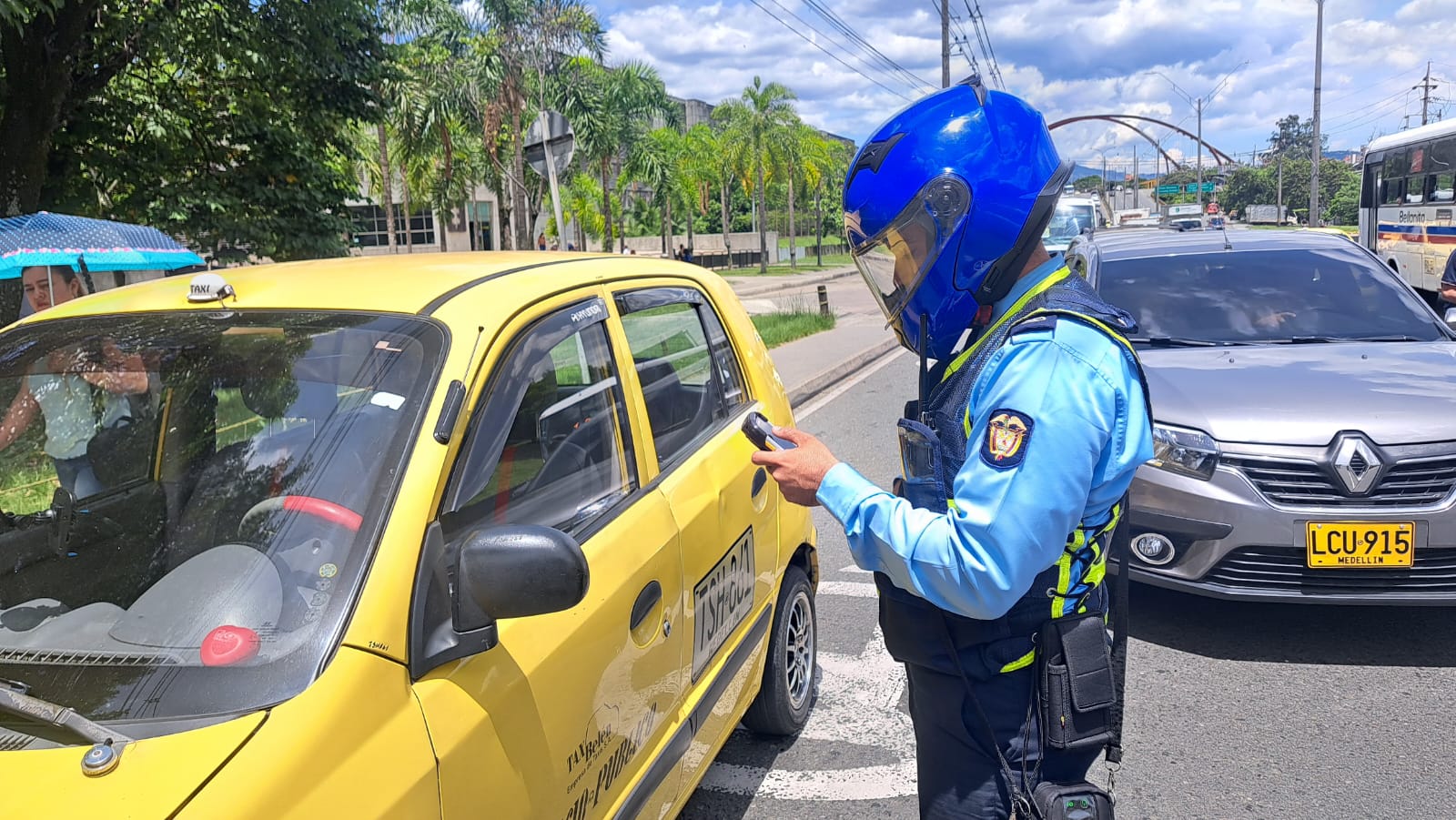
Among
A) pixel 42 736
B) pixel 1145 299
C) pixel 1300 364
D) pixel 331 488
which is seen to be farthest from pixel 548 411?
pixel 1145 299

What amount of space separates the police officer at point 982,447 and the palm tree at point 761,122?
1657 inches

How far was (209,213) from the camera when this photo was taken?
30.6ft

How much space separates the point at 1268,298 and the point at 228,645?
5520 millimetres

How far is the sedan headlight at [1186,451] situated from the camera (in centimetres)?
406

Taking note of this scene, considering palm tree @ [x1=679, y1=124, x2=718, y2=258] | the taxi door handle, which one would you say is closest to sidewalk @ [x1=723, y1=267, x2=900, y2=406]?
the taxi door handle

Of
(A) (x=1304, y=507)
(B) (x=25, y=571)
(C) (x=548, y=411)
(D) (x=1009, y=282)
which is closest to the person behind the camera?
(D) (x=1009, y=282)

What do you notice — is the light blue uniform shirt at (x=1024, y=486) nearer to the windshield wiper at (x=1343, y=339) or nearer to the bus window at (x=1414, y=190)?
the windshield wiper at (x=1343, y=339)

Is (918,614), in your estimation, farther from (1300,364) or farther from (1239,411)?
(1300,364)

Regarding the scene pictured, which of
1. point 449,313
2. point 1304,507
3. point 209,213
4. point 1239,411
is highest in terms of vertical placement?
point 209,213

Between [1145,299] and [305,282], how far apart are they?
4.74 meters

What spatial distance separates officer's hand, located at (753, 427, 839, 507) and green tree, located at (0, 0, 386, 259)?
23.9 feet

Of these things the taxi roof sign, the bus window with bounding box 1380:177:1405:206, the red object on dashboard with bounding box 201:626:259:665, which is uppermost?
the bus window with bounding box 1380:177:1405:206

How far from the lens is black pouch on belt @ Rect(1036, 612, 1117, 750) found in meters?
1.67

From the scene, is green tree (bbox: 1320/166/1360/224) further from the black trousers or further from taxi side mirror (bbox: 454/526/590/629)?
taxi side mirror (bbox: 454/526/590/629)
